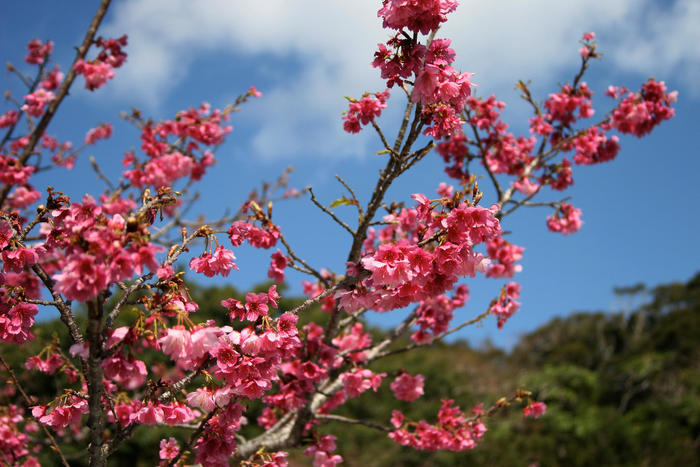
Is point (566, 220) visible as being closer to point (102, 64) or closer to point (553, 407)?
point (102, 64)

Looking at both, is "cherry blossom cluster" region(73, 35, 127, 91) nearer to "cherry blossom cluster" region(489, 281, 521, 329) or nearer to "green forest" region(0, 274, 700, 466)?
"green forest" region(0, 274, 700, 466)

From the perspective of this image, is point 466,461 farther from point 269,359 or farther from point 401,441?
point 269,359

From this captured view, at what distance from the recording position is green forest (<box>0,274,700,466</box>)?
10.5 m

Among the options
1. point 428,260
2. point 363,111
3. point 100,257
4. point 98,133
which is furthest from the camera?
point 98,133

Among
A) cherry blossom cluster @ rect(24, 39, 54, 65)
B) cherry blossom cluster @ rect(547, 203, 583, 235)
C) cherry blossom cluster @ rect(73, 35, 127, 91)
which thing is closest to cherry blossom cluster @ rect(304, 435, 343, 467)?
cherry blossom cluster @ rect(547, 203, 583, 235)

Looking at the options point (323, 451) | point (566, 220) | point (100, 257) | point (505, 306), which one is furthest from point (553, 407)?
point (100, 257)

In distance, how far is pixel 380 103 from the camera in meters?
2.66

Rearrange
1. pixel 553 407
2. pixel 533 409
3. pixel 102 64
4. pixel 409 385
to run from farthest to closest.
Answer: pixel 553 407 < pixel 102 64 < pixel 409 385 < pixel 533 409

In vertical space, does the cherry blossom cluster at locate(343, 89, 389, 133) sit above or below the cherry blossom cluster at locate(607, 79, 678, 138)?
below

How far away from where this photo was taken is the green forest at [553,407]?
10.5 m

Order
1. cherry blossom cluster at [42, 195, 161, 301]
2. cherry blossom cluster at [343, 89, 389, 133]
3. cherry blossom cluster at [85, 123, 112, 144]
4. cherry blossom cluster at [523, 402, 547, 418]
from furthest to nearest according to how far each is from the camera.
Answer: cherry blossom cluster at [85, 123, 112, 144] < cherry blossom cluster at [523, 402, 547, 418] < cherry blossom cluster at [343, 89, 389, 133] < cherry blossom cluster at [42, 195, 161, 301]

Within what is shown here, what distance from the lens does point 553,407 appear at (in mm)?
15078

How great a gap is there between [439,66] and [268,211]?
1.19 meters

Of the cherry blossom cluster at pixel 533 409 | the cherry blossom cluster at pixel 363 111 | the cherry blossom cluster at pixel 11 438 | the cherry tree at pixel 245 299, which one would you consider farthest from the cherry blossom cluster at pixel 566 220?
the cherry blossom cluster at pixel 11 438
